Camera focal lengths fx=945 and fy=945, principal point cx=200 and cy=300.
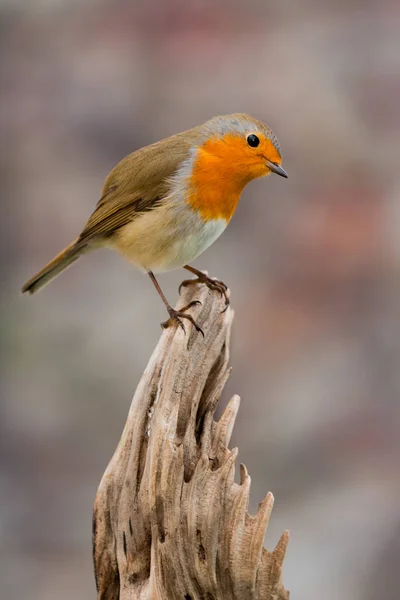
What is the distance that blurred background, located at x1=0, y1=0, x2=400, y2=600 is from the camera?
5.25 metres

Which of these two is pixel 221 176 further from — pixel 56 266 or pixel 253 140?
pixel 56 266

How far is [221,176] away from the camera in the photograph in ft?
10.4

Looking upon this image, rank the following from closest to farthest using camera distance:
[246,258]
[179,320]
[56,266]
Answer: [179,320]
[56,266]
[246,258]

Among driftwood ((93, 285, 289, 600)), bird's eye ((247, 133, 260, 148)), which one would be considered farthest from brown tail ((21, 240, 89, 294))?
driftwood ((93, 285, 289, 600))

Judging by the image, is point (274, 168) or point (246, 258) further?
point (246, 258)

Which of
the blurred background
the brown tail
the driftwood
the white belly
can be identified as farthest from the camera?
the blurred background

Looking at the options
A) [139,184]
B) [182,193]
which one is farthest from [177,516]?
[139,184]

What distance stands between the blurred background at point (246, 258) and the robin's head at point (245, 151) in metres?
1.91

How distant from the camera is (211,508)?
8.18 ft

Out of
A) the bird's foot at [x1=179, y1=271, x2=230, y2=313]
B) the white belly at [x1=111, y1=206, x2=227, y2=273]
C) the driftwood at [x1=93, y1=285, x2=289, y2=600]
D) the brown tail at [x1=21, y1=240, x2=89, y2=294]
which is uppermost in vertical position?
the brown tail at [x1=21, y1=240, x2=89, y2=294]

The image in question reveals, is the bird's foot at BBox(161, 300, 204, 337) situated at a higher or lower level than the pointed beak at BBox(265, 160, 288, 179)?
lower

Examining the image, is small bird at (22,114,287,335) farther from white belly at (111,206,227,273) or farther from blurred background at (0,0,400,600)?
blurred background at (0,0,400,600)

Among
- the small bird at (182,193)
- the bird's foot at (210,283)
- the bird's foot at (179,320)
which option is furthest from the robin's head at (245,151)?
the bird's foot at (179,320)

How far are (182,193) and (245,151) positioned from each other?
0.25m
